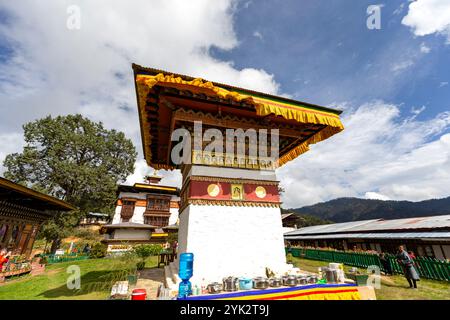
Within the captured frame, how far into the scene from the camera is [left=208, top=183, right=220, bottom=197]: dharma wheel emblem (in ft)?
21.5

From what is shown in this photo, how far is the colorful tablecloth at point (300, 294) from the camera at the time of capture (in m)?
4.32

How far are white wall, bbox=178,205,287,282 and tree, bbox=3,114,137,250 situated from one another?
2185 centimetres

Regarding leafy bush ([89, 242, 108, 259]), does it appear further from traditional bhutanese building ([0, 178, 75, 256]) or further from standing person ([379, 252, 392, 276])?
standing person ([379, 252, 392, 276])

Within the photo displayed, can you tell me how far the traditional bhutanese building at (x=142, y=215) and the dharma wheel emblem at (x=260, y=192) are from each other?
725 inches

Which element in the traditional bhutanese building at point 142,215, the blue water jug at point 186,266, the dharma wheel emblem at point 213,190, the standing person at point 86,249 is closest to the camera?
the blue water jug at point 186,266

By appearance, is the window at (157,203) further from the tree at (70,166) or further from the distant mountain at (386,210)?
the distant mountain at (386,210)

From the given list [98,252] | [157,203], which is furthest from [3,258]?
[157,203]

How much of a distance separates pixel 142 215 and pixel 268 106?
26404 millimetres

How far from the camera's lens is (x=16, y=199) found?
12.3 m

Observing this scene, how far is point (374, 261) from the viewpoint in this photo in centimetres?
1101

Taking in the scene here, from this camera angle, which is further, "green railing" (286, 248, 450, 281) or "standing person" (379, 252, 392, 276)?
"standing person" (379, 252, 392, 276)

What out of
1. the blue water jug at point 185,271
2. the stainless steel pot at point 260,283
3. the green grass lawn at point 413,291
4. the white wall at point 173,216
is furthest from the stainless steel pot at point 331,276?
the white wall at point 173,216

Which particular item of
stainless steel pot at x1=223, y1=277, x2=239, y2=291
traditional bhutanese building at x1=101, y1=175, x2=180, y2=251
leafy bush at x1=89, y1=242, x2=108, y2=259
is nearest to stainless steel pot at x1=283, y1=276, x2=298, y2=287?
stainless steel pot at x1=223, y1=277, x2=239, y2=291
